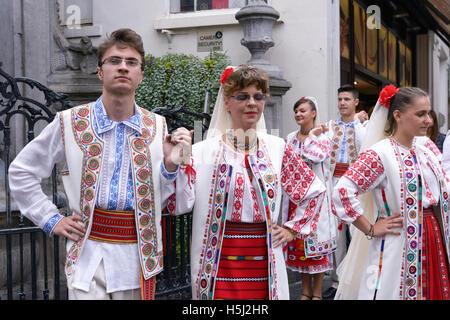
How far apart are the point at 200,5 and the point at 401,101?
18.1ft

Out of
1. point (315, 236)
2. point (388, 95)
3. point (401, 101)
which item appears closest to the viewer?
point (401, 101)

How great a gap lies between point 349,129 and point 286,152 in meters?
3.73

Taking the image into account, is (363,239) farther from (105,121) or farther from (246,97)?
(105,121)

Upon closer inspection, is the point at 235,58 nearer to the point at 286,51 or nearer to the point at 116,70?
the point at 286,51

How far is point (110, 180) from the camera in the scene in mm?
2848

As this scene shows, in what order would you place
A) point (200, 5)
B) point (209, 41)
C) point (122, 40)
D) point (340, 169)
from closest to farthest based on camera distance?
point (122, 40) < point (340, 169) < point (209, 41) < point (200, 5)

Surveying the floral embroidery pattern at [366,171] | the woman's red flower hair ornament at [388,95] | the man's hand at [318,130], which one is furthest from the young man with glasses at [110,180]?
the man's hand at [318,130]

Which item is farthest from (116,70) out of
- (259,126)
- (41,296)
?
(41,296)

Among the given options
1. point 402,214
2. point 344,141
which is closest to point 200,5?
point 344,141

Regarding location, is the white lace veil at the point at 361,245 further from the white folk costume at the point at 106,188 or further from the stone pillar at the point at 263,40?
the stone pillar at the point at 263,40

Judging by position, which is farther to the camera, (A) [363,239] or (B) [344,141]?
(B) [344,141]

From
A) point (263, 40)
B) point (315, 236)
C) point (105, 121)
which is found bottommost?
point (315, 236)

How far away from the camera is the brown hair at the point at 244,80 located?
10.7 feet

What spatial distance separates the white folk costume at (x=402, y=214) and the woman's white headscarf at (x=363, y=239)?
0.13 meters
